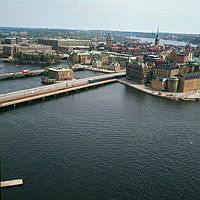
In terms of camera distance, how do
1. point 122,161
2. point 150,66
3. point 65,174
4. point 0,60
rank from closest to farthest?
point 65,174, point 122,161, point 150,66, point 0,60

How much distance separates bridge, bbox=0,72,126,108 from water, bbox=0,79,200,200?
9.94 feet

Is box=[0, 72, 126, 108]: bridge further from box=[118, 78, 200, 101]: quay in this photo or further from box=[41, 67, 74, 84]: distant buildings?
box=[118, 78, 200, 101]: quay

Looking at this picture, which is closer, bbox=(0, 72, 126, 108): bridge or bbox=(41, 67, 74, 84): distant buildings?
bbox=(0, 72, 126, 108): bridge

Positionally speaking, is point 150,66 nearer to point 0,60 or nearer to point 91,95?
point 91,95

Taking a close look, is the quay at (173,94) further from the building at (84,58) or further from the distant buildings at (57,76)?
the building at (84,58)

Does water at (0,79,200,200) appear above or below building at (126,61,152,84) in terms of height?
below

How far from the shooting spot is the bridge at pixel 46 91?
179 ft

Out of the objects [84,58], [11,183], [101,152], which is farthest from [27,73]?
[11,183]

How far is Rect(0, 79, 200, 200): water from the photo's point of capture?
27328 mm

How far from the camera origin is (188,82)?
2827 inches

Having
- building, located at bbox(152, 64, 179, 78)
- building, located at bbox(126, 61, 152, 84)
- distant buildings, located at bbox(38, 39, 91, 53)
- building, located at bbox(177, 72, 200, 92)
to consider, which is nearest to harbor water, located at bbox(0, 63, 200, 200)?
building, located at bbox(177, 72, 200, 92)

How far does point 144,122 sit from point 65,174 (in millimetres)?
21406

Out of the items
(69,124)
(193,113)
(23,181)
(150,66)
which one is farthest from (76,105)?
(150,66)

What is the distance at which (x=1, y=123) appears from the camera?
43.8 m
